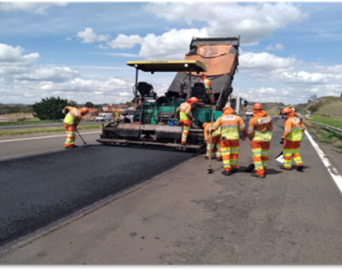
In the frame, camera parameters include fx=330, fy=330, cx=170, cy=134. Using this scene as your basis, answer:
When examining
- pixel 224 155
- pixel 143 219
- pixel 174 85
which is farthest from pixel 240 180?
pixel 174 85

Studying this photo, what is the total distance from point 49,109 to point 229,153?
42599mm

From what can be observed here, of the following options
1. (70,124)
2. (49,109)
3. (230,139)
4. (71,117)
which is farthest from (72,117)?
(49,109)

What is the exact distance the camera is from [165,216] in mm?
4223

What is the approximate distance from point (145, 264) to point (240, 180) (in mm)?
3870

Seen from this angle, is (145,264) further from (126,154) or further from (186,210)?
(126,154)

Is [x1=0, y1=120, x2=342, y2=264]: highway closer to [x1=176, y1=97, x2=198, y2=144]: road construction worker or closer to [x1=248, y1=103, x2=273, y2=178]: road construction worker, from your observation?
[x1=248, y1=103, x2=273, y2=178]: road construction worker

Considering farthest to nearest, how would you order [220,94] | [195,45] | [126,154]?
1. [195,45]
2. [220,94]
3. [126,154]

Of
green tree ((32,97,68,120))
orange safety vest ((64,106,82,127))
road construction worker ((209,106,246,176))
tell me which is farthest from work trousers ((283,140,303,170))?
green tree ((32,97,68,120))

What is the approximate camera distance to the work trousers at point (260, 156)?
22.1 ft

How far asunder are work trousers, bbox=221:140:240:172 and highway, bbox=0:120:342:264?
10.6 inches

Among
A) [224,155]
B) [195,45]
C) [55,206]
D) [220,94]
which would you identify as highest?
[195,45]

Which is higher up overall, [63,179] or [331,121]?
[331,121]

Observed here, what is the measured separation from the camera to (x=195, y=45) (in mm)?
14664

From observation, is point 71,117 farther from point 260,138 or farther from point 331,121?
point 331,121
